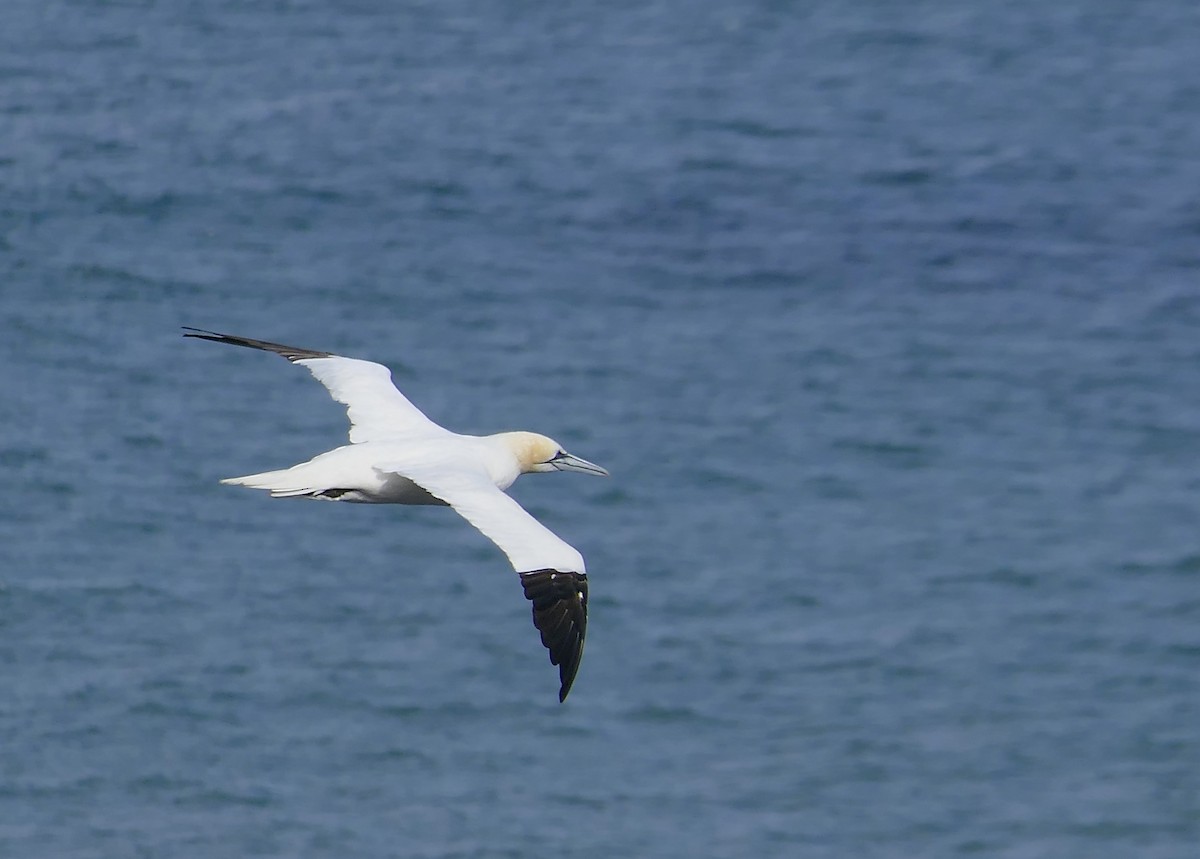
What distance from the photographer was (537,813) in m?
22.0

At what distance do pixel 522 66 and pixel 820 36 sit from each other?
15.8 ft

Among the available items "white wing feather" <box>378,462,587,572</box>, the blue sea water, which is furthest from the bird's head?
the blue sea water

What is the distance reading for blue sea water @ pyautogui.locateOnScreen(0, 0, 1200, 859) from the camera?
22.5m

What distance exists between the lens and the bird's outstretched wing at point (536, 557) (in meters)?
12.8

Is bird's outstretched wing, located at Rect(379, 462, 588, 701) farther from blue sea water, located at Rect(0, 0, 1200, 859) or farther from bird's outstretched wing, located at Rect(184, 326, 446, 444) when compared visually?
blue sea water, located at Rect(0, 0, 1200, 859)

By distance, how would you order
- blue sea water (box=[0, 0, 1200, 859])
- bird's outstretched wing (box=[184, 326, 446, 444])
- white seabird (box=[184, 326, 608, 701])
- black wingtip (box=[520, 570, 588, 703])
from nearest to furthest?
black wingtip (box=[520, 570, 588, 703]) → white seabird (box=[184, 326, 608, 701]) → bird's outstretched wing (box=[184, 326, 446, 444]) → blue sea water (box=[0, 0, 1200, 859])

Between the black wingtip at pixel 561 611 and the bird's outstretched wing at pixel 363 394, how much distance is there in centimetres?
269

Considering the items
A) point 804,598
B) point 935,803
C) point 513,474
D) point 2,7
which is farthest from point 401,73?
point 513,474

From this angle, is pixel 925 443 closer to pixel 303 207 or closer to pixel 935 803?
pixel 935 803

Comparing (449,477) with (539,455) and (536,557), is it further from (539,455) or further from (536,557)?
(539,455)

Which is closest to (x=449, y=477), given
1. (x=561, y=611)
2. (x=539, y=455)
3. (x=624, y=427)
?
(x=561, y=611)

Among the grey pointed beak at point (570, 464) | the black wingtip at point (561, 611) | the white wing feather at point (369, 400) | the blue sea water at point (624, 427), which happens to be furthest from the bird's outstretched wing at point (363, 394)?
the blue sea water at point (624, 427)

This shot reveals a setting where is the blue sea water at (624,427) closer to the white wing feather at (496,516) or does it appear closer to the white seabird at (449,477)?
the white seabird at (449,477)

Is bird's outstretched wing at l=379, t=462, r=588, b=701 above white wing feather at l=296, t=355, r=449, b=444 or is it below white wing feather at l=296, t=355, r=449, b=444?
below
